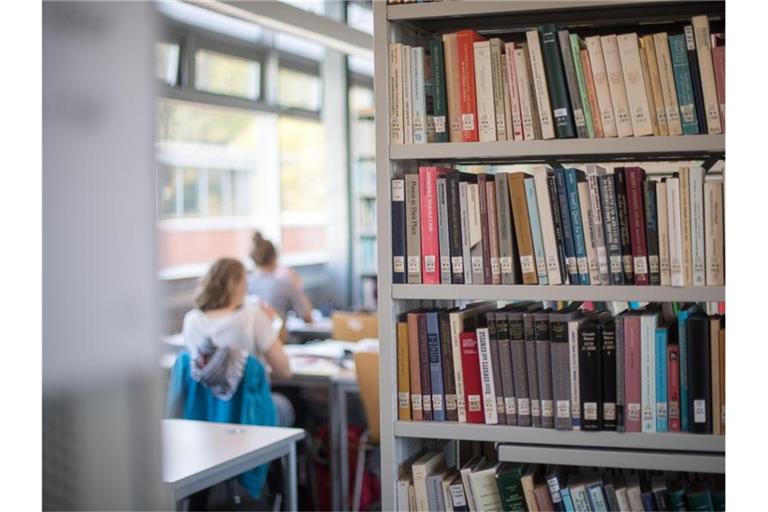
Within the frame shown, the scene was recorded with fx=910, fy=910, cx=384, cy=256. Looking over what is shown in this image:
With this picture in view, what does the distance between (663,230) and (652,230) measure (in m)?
0.02

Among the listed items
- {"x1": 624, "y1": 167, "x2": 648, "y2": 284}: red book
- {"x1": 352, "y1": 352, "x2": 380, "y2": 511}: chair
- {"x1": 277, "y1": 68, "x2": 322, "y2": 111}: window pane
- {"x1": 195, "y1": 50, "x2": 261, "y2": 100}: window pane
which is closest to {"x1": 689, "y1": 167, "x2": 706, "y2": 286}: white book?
{"x1": 624, "y1": 167, "x2": 648, "y2": 284}: red book

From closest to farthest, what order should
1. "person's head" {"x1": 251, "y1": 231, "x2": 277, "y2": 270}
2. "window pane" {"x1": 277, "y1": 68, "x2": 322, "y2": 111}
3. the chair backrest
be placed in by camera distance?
the chair backrest
"person's head" {"x1": 251, "y1": 231, "x2": 277, "y2": 270}
"window pane" {"x1": 277, "y1": 68, "x2": 322, "y2": 111}

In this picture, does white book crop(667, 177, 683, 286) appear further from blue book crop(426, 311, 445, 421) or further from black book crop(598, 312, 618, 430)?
blue book crop(426, 311, 445, 421)

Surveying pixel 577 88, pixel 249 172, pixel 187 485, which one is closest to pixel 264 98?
pixel 249 172

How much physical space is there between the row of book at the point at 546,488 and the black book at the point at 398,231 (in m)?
0.48

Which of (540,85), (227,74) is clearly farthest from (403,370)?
(227,74)

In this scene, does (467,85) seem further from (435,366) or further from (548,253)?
(435,366)

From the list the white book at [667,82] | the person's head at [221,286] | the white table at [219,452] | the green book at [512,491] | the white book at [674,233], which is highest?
the white book at [667,82]

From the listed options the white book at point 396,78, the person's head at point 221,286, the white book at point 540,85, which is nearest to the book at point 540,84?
the white book at point 540,85

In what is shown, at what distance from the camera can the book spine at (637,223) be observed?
2.00 meters

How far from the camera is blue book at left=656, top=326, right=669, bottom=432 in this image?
2.02 meters

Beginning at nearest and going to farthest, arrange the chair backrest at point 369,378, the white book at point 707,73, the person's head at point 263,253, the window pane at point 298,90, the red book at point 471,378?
the white book at point 707,73, the red book at point 471,378, the chair backrest at point 369,378, the person's head at point 263,253, the window pane at point 298,90

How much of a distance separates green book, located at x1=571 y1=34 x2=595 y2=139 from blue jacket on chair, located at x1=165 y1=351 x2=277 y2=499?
2.09 m

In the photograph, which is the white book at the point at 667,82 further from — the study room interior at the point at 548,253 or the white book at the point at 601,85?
the white book at the point at 601,85
